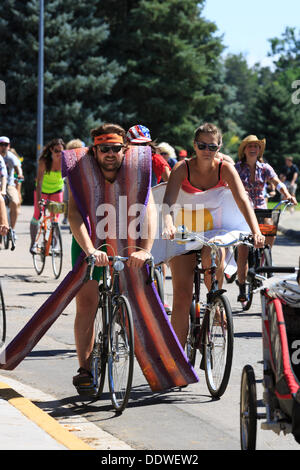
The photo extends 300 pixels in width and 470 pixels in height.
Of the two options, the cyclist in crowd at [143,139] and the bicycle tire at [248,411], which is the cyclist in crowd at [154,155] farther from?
the bicycle tire at [248,411]

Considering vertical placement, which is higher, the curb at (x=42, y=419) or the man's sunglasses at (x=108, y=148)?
the man's sunglasses at (x=108, y=148)

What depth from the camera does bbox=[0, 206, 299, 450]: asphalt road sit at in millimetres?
5285

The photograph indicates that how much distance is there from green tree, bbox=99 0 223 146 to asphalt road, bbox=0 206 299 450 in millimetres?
41943

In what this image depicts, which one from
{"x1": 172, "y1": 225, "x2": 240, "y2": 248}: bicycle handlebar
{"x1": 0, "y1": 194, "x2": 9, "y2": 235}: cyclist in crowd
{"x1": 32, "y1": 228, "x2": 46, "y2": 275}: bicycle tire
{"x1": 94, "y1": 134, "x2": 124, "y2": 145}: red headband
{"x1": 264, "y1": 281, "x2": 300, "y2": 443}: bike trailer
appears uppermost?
{"x1": 94, "y1": 134, "x2": 124, "y2": 145}: red headband

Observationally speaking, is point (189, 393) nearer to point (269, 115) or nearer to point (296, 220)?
point (296, 220)

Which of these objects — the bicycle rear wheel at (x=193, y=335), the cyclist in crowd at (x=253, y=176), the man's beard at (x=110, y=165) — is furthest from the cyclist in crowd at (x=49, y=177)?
the man's beard at (x=110, y=165)

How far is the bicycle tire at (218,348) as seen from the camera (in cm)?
619

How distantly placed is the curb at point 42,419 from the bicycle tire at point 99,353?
53cm

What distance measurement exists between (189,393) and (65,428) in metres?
1.38

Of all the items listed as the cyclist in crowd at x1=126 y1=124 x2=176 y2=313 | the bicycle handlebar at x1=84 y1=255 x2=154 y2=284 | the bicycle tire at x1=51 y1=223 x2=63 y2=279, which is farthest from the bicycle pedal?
the bicycle tire at x1=51 y1=223 x2=63 y2=279

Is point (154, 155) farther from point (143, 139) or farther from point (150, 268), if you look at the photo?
point (150, 268)

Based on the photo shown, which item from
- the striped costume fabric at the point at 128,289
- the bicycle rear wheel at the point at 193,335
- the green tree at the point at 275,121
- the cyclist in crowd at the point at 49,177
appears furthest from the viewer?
the green tree at the point at 275,121

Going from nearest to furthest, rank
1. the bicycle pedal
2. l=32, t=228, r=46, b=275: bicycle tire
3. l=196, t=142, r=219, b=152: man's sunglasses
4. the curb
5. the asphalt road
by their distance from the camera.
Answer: the curb → the asphalt road → the bicycle pedal → l=196, t=142, r=219, b=152: man's sunglasses → l=32, t=228, r=46, b=275: bicycle tire

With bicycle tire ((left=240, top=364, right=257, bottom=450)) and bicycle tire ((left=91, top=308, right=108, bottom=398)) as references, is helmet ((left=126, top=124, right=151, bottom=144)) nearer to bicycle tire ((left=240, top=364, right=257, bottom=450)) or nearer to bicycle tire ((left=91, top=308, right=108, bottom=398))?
Answer: bicycle tire ((left=91, top=308, right=108, bottom=398))
